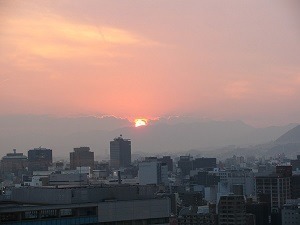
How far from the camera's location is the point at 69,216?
7641 millimetres

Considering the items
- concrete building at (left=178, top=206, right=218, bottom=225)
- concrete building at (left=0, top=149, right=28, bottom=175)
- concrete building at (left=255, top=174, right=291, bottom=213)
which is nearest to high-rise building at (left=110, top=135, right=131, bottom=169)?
concrete building at (left=0, top=149, right=28, bottom=175)

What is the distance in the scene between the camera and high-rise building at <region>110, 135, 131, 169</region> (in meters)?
51.7

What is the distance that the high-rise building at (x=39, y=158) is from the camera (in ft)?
144

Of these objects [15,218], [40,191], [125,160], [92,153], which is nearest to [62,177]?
[40,191]

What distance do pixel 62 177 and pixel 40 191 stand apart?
1287cm

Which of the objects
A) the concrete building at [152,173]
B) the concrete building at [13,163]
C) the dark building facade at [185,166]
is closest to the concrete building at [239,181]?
the concrete building at [152,173]

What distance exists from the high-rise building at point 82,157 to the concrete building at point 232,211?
91.7 ft

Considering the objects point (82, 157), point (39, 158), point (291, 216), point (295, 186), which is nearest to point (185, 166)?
point (82, 157)

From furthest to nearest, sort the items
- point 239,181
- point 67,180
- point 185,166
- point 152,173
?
point 185,166, point 152,173, point 239,181, point 67,180

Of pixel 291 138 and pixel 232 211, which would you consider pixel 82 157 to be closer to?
pixel 232 211

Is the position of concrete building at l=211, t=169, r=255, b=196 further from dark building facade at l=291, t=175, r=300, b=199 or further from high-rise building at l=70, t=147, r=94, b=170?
high-rise building at l=70, t=147, r=94, b=170

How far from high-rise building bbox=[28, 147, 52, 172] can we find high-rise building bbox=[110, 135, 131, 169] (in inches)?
280

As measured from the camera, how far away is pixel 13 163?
4466cm

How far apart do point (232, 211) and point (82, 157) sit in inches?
1165
